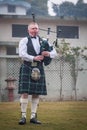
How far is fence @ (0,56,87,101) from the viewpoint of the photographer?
46.2 ft

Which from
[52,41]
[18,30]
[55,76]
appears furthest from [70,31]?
[55,76]

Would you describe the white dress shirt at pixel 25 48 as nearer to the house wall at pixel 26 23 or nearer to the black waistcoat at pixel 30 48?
the black waistcoat at pixel 30 48

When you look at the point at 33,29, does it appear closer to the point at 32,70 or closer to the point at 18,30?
the point at 32,70

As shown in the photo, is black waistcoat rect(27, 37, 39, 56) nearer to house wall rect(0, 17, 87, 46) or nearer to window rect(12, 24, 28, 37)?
house wall rect(0, 17, 87, 46)

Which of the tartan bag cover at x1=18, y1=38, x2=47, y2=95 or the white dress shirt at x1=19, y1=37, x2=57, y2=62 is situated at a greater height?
the white dress shirt at x1=19, y1=37, x2=57, y2=62

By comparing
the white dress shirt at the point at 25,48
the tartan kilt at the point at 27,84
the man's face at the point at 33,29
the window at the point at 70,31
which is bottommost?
the tartan kilt at the point at 27,84

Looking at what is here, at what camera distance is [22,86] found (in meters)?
6.59

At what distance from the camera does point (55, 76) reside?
1451cm

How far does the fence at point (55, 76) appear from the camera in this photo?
14.1 m

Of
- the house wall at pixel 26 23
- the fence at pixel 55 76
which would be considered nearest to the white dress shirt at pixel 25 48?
the fence at pixel 55 76

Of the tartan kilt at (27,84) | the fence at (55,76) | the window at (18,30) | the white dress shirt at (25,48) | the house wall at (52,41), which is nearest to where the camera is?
the white dress shirt at (25,48)

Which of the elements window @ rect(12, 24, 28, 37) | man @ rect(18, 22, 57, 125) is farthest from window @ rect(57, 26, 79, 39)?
man @ rect(18, 22, 57, 125)

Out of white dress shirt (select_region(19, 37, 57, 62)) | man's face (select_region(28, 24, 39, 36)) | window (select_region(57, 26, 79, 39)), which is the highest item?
window (select_region(57, 26, 79, 39))

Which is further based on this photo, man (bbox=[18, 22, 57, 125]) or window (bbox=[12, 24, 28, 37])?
window (bbox=[12, 24, 28, 37])
